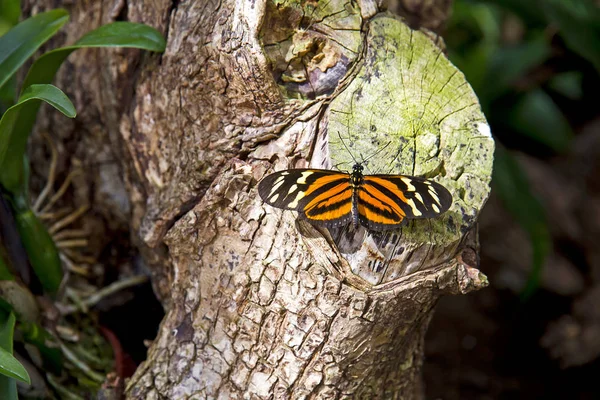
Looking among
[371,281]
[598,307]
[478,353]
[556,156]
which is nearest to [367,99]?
[371,281]

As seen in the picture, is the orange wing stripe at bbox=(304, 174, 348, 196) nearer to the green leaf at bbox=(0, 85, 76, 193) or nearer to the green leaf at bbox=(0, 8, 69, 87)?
the green leaf at bbox=(0, 85, 76, 193)

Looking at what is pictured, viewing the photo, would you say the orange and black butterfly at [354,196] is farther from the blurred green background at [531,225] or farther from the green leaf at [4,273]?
the blurred green background at [531,225]

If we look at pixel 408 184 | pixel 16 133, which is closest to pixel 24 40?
pixel 16 133

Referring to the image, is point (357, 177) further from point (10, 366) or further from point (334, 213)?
point (10, 366)

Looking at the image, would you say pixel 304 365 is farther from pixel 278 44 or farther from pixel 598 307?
pixel 598 307

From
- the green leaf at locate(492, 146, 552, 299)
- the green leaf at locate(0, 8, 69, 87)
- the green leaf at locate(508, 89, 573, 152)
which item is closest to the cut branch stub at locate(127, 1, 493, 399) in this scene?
the green leaf at locate(0, 8, 69, 87)
